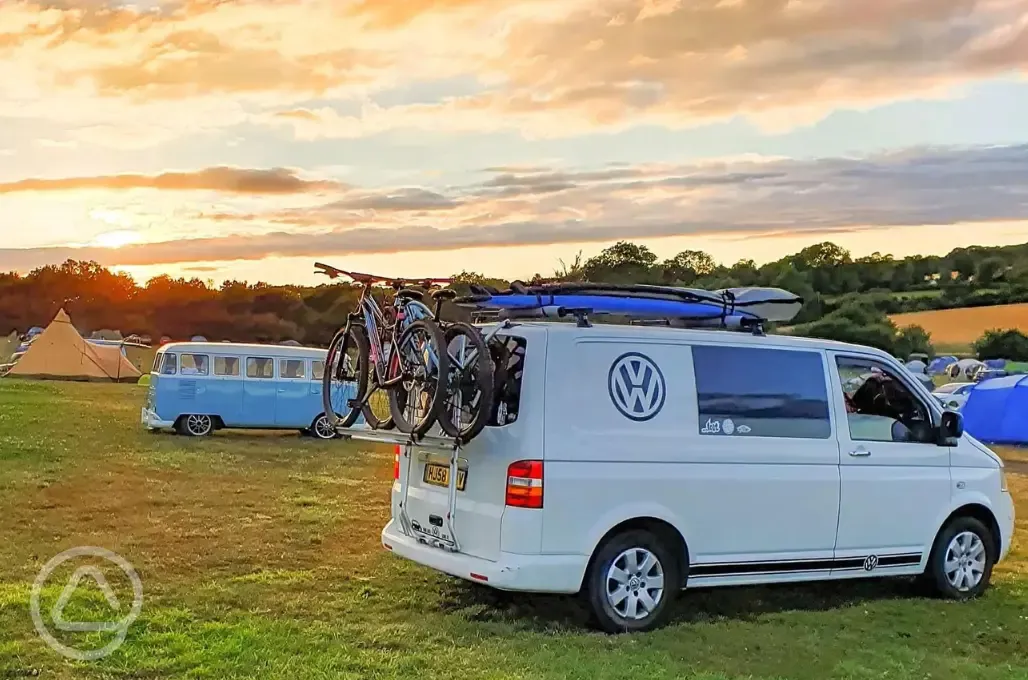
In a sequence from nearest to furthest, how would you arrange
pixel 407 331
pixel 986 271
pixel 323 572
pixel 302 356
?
pixel 407 331
pixel 323 572
pixel 302 356
pixel 986 271

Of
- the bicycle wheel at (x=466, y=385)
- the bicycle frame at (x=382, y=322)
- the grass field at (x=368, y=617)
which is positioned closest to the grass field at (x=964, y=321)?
the grass field at (x=368, y=617)

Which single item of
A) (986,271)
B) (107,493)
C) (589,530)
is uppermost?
(986,271)

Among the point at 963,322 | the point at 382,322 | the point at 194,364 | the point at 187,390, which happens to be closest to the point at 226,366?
the point at 194,364

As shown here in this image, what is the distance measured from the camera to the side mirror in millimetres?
8633

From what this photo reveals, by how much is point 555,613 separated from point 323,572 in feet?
7.49

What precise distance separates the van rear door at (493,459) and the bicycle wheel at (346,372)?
1.03m

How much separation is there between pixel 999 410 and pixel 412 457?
1929cm

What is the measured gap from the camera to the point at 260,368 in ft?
70.8

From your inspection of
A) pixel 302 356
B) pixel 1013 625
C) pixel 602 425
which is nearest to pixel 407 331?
pixel 602 425

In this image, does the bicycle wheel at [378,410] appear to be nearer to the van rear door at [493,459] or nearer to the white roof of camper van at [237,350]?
the van rear door at [493,459]

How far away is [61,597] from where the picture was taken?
768cm

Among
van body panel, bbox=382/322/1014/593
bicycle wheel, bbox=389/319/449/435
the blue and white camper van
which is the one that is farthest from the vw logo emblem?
the blue and white camper van

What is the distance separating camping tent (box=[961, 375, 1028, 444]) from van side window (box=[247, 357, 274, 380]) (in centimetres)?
1443

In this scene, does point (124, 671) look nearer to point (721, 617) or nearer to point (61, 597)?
point (61, 597)
